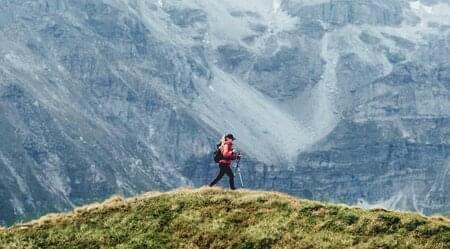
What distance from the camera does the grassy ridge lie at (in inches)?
1393

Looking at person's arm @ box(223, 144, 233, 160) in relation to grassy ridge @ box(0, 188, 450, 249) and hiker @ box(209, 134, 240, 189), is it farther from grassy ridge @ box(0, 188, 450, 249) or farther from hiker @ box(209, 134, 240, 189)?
grassy ridge @ box(0, 188, 450, 249)

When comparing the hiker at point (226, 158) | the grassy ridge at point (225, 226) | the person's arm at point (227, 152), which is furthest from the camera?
the person's arm at point (227, 152)

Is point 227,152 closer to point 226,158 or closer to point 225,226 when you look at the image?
point 226,158

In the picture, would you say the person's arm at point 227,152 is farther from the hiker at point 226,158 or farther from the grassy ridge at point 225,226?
the grassy ridge at point 225,226

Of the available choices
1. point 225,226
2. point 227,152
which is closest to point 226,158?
point 227,152

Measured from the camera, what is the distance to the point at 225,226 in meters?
37.6

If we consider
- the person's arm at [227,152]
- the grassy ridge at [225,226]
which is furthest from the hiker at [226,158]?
the grassy ridge at [225,226]

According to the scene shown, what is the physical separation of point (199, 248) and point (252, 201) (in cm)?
593

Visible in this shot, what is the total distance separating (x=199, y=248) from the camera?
3559cm

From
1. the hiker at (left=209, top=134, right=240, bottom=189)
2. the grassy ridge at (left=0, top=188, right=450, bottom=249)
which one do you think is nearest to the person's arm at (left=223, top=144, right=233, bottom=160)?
the hiker at (left=209, top=134, right=240, bottom=189)

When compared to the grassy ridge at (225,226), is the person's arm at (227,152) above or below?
above

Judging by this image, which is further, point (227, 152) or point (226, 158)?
point (227, 152)

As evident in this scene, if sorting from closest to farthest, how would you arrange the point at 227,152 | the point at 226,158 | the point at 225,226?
1. the point at 225,226
2. the point at 226,158
3. the point at 227,152

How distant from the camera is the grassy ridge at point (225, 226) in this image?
3538 centimetres
